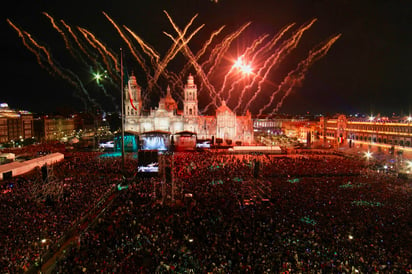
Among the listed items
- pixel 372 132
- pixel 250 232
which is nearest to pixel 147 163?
pixel 250 232

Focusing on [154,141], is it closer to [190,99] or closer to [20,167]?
[190,99]

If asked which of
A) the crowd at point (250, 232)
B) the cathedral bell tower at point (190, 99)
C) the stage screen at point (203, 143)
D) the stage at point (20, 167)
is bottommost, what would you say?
the crowd at point (250, 232)

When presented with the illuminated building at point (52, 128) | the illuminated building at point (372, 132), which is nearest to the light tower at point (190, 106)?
the illuminated building at point (372, 132)

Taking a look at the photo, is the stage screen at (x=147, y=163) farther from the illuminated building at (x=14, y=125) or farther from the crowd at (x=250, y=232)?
the illuminated building at (x=14, y=125)

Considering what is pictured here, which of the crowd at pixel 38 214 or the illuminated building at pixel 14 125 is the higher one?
the illuminated building at pixel 14 125

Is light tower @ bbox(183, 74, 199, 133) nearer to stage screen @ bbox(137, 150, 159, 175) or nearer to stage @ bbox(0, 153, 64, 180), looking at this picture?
stage @ bbox(0, 153, 64, 180)

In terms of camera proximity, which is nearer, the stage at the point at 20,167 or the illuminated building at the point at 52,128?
the stage at the point at 20,167

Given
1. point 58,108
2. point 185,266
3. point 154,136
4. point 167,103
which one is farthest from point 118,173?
point 58,108
